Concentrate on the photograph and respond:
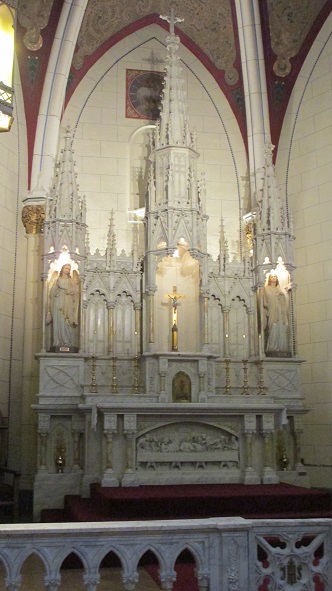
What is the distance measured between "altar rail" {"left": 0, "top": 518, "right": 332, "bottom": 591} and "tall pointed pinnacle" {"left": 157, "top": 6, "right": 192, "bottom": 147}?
9.27 metres

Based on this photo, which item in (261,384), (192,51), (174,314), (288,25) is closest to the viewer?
(261,384)

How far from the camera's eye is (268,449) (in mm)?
10773

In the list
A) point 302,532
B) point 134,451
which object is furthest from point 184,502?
point 302,532

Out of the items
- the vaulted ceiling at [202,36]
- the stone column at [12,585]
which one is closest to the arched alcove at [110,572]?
the stone column at [12,585]

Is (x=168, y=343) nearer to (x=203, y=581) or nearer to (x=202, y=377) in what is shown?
(x=202, y=377)

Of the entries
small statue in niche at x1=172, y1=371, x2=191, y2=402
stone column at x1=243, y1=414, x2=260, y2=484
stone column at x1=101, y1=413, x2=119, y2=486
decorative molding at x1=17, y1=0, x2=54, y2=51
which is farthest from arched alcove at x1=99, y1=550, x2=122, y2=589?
decorative molding at x1=17, y1=0, x2=54, y2=51

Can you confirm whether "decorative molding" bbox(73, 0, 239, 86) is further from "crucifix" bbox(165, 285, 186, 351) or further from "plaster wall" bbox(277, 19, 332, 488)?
"crucifix" bbox(165, 285, 186, 351)

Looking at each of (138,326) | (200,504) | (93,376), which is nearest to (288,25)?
(138,326)

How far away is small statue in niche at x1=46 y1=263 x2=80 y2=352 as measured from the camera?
11.5 m

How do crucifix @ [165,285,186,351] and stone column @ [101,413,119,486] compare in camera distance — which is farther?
crucifix @ [165,285,186,351]

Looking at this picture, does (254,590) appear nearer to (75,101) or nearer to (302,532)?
Result: (302,532)

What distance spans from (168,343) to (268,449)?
292 centimetres

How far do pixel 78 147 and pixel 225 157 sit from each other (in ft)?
10.4

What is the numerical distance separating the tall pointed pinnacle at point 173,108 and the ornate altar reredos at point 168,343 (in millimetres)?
26
